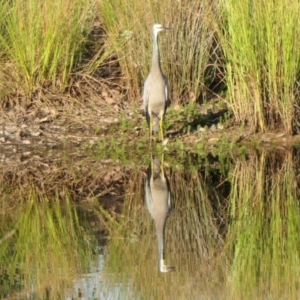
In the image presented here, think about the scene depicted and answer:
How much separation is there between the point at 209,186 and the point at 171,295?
133 inches

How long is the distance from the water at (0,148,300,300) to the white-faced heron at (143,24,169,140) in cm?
63

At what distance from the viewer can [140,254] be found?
21.9ft

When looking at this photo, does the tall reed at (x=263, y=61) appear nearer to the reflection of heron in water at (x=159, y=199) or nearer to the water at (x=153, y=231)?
the water at (x=153, y=231)

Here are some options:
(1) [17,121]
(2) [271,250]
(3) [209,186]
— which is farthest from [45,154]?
(2) [271,250]

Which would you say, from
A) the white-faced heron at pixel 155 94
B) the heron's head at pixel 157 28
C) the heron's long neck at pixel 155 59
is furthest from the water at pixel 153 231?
the heron's head at pixel 157 28

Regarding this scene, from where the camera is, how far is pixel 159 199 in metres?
8.31

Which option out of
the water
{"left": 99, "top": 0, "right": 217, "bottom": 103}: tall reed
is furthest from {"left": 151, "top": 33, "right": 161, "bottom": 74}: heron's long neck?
the water

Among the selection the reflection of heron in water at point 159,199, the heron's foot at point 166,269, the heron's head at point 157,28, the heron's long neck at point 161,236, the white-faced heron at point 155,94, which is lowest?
the heron's foot at point 166,269

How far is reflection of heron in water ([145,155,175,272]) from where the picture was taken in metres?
6.81

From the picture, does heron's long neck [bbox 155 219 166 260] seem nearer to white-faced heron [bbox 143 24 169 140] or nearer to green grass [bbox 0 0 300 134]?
white-faced heron [bbox 143 24 169 140]

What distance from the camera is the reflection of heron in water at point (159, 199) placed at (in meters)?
6.81

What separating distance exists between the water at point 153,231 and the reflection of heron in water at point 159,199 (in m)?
0.04

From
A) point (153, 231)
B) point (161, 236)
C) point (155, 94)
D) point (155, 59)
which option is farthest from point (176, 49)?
point (161, 236)

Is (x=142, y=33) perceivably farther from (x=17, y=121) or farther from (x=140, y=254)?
(x=140, y=254)
